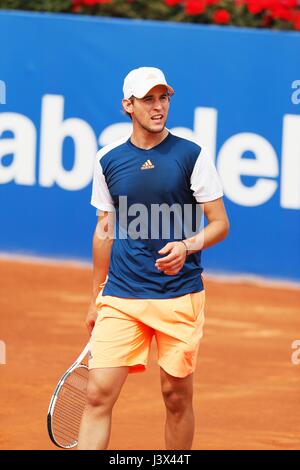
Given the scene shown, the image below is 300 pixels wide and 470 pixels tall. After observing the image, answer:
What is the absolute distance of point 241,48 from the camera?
37.4 ft

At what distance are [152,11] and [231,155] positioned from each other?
2.35 meters

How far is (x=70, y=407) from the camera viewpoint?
242 inches

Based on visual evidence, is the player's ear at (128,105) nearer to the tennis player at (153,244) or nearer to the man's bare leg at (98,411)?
the tennis player at (153,244)

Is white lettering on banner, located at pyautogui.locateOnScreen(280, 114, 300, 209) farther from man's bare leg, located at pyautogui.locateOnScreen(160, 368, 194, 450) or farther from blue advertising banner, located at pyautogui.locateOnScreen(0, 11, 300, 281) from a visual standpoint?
man's bare leg, located at pyautogui.locateOnScreen(160, 368, 194, 450)

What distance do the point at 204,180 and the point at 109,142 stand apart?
20.1 ft

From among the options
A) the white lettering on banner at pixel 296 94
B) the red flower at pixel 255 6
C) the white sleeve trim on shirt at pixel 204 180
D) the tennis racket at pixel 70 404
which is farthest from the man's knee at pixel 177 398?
the red flower at pixel 255 6

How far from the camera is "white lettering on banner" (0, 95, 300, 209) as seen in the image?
36.9 feet

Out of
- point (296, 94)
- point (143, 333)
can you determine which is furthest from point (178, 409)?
point (296, 94)

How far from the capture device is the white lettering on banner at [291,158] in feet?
36.6

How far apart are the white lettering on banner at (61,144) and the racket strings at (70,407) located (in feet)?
19.2

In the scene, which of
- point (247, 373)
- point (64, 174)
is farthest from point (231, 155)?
point (247, 373)

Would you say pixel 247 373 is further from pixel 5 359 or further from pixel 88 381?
pixel 88 381

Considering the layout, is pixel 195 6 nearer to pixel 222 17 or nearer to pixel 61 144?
pixel 222 17
